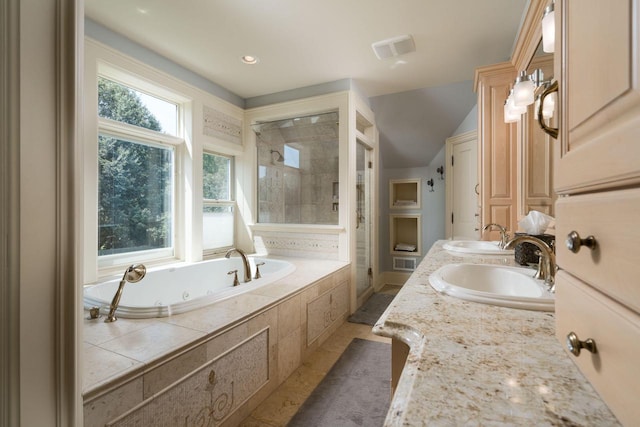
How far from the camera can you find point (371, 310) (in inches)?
126

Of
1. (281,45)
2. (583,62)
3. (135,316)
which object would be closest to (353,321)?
(135,316)

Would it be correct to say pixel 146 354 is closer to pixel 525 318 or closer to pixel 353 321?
pixel 525 318

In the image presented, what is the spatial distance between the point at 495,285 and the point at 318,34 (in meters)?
2.07

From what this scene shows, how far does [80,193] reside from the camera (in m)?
0.74

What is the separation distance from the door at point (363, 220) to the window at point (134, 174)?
195 cm

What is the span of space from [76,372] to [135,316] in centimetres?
89

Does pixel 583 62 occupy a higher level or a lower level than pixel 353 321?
higher

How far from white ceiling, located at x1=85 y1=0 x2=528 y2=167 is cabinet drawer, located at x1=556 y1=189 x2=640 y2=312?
1925 millimetres

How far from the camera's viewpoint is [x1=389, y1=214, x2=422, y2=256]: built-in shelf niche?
419 centimetres

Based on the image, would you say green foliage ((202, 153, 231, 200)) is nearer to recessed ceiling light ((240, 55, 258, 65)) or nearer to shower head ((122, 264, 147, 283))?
recessed ceiling light ((240, 55, 258, 65))

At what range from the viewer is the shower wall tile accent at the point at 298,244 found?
3.10 meters

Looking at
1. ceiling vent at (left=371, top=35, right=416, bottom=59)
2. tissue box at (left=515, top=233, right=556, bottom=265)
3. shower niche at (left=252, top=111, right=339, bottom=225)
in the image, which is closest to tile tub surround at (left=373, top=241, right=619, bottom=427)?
tissue box at (left=515, top=233, right=556, bottom=265)

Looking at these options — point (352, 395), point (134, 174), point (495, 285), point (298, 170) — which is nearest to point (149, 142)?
point (134, 174)

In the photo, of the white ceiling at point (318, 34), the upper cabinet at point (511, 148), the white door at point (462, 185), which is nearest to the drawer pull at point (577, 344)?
the upper cabinet at point (511, 148)
